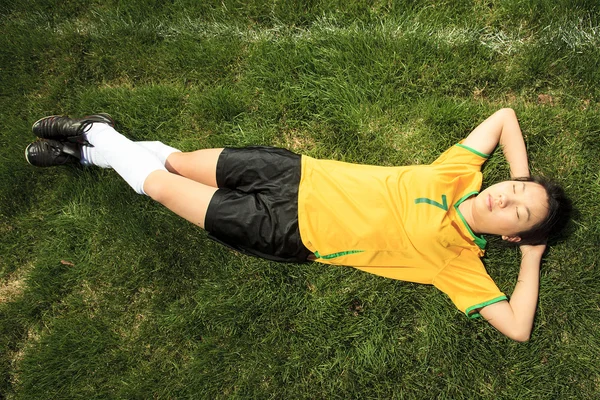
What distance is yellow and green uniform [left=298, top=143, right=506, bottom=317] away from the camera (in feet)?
8.36

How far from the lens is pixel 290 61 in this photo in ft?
11.1

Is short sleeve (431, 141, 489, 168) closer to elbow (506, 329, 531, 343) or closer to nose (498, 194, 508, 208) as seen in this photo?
nose (498, 194, 508, 208)

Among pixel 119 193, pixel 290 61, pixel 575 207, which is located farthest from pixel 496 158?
pixel 119 193

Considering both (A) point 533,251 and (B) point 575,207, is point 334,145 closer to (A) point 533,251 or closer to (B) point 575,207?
(A) point 533,251

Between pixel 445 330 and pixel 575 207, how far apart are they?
1.45 meters

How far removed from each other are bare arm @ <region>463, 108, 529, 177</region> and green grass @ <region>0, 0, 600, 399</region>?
284 mm

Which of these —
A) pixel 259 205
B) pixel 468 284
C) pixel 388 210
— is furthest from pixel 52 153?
pixel 468 284

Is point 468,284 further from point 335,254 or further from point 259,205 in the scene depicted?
point 259,205

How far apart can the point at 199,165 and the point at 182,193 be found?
0.96 feet

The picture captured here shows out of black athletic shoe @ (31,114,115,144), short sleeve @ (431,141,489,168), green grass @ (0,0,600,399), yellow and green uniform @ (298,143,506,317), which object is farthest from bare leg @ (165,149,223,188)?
short sleeve @ (431,141,489,168)

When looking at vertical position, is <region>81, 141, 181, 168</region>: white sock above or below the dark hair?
above

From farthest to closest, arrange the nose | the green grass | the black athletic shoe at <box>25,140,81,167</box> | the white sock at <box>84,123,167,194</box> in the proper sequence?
the black athletic shoe at <box>25,140,81,167</box>, the green grass, the white sock at <box>84,123,167,194</box>, the nose

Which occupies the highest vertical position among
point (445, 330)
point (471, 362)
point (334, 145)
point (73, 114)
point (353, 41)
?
point (73, 114)

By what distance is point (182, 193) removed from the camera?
2.72m
